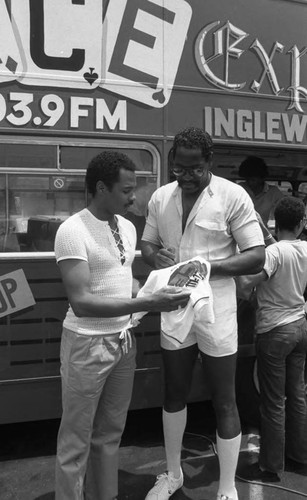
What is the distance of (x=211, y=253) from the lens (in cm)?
252

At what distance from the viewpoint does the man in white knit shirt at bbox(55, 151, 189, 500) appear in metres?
2.05

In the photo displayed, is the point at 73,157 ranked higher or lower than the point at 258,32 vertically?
lower

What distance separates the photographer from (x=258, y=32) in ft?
11.1

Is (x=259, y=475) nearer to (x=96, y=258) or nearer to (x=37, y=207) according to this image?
(x=96, y=258)

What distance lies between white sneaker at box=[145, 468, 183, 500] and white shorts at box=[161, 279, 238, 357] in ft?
2.58

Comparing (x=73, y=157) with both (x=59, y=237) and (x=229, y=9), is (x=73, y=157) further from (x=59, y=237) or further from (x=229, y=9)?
(x=229, y=9)

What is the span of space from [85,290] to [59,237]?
0.85 ft

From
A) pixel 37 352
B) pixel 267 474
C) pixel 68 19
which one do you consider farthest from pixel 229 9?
pixel 267 474

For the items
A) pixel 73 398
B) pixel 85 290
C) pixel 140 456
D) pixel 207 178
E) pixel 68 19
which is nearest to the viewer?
pixel 85 290

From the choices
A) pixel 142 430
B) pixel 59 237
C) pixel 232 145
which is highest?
pixel 232 145

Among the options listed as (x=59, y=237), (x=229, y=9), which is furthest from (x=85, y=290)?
(x=229, y=9)

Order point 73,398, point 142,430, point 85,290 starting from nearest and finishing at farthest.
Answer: point 85,290, point 73,398, point 142,430

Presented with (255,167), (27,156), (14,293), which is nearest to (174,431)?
(14,293)

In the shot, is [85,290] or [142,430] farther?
[142,430]
